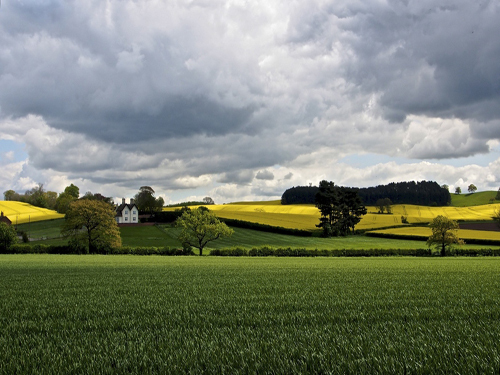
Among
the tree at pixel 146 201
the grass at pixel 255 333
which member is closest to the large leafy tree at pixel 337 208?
the tree at pixel 146 201

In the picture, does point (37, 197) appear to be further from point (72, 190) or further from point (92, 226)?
point (92, 226)

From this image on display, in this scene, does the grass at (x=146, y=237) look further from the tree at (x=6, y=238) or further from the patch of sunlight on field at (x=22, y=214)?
the patch of sunlight on field at (x=22, y=214)

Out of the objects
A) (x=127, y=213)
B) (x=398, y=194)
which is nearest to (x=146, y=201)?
(x=127, y=213)

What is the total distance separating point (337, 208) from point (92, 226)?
6272 centimetres

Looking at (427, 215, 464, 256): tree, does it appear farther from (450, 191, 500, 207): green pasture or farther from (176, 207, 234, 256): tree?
(450, 191, 500, 207): green pasture

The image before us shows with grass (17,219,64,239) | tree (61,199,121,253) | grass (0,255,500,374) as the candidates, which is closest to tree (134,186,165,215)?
grass (17,219,64,239)

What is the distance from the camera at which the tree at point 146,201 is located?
127 meters

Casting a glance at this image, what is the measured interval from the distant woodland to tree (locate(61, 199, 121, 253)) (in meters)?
115

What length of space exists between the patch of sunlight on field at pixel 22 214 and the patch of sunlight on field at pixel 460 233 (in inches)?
4301

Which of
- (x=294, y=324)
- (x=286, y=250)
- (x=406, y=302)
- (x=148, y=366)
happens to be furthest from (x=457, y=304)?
(x=286, y=250)

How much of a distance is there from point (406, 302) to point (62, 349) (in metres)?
7.27

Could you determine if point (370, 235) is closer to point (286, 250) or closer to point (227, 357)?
point (286, 250)

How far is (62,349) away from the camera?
17.0 ft

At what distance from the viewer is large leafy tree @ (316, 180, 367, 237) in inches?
3673
